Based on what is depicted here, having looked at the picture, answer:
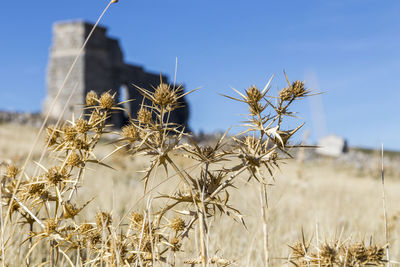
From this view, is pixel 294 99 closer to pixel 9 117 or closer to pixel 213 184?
pixel 213 184

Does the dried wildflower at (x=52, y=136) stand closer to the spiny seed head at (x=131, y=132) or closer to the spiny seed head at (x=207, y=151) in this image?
the spiny seed head at (x=131, y=132)

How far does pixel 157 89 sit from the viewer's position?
1.13 metres

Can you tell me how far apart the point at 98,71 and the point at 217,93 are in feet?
100

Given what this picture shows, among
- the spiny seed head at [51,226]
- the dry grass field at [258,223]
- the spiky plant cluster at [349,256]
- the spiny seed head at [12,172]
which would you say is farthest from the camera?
the dry grass field at [258,223]

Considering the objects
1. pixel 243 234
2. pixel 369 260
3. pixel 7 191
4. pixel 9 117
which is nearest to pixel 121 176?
pixel 243 234

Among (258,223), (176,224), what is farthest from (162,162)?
(258,223)

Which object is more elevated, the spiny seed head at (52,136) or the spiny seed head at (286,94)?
the spiny seed head at (286,94)

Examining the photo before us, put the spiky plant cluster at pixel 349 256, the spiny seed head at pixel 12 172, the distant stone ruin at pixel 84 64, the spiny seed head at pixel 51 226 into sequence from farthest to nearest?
the distant stone ruin at pixel 84 64 < the spiny seed head at pixel 12 172 < the spiny seed head at pixel 51 226 < the spiky plant cluster at pixel 349 256

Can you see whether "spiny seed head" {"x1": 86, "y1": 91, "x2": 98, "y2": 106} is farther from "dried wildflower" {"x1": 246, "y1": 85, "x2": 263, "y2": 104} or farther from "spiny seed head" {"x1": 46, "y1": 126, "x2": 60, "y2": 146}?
"dried wildflower" {"x1": 246, "y1": 85, "x2": 263, "y2": 104}

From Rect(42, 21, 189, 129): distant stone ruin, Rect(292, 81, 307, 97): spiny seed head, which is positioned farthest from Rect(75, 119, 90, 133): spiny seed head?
Rect(42, 21, 189, 129): distant stone ruin

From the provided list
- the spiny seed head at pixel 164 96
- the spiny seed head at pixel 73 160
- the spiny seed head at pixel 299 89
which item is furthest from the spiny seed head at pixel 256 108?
the spiny seed head at pixel 73 160

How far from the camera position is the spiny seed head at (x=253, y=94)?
3.69 feet

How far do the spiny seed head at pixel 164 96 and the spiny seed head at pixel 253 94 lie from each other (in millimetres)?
210

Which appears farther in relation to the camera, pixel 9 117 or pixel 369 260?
pixel 9 117
